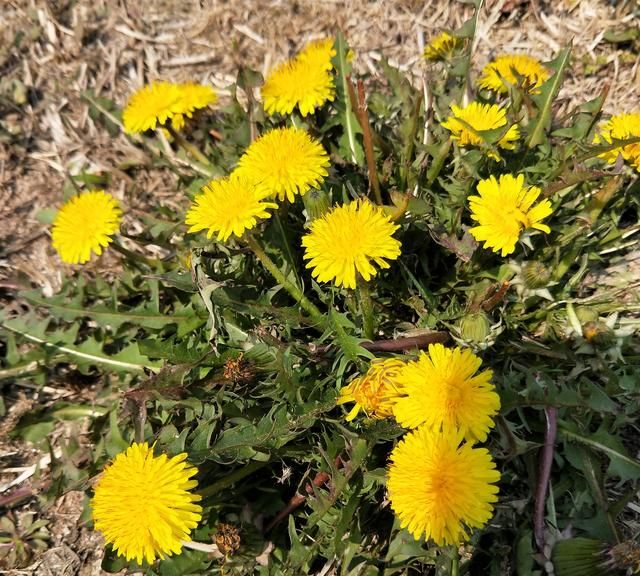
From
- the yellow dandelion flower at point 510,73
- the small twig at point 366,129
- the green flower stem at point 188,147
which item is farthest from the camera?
the green flower stem at point 188,147

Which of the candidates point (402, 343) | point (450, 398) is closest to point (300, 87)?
point (402, 343)

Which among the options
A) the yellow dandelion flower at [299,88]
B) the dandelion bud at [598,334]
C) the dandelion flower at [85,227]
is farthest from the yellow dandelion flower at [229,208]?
the dandelion bud at [598,334]

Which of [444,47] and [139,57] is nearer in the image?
[444,47]

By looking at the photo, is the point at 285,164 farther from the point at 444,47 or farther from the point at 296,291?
the point at 444,47

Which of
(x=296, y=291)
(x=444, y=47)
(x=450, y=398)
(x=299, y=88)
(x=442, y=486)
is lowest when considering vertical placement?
(x=442, y=486)

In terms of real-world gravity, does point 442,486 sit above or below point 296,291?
below

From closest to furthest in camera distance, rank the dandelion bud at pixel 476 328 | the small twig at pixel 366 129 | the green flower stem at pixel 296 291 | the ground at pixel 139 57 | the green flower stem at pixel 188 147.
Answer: the dandelion bud at pixel 476 328 < the small twig at pixel 366 129 < the green flower stem at pixel 296 291 < the green flower stem at pixel 188 147 < the ground at pixel 139 57

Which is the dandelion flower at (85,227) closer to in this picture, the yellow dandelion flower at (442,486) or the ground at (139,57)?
the ground at (139,57)
